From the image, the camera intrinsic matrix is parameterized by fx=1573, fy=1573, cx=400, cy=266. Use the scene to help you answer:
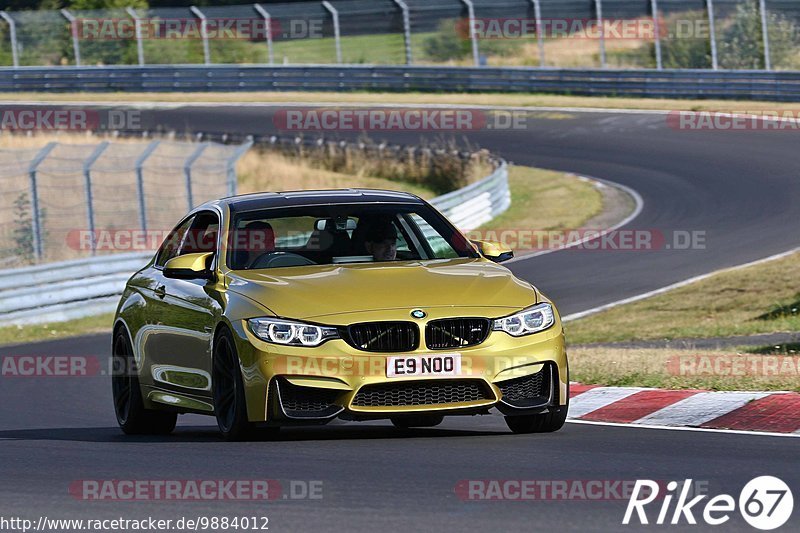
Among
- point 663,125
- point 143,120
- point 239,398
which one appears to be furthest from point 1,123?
point 239,398

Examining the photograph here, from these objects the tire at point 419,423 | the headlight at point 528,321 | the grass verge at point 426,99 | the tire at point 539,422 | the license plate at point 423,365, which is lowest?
the grass verge at point 426,99

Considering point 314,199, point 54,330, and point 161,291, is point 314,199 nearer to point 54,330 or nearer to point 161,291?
point 161,291

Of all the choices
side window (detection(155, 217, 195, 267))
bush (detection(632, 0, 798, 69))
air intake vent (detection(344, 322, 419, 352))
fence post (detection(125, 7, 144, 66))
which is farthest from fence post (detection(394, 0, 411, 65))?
air intake vent (detection(344, 322, 419, 352))

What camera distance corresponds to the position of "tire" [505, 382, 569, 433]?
29.0 feet

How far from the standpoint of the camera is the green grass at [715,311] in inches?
645

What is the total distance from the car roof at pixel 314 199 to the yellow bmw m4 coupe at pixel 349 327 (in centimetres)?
2

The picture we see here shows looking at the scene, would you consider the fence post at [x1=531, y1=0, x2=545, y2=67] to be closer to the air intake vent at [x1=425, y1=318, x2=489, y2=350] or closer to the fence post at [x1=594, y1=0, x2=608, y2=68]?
the fence post at [x1=594, y1=0, x2=608, y2=68]

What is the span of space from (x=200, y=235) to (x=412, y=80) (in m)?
33.7

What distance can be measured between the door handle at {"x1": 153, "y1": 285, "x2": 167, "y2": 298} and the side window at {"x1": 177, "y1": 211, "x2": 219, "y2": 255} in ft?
1.00

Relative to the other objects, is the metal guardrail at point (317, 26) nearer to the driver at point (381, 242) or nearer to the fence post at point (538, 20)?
the fence post at point (538, 20)

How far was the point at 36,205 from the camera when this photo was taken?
70.0 ft

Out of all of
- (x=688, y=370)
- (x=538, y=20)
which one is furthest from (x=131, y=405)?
(x=538, y=20)

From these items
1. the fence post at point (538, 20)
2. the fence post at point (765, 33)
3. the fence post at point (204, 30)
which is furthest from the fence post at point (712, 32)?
the fence post at point (204, 30)

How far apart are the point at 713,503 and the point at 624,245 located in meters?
17.5
